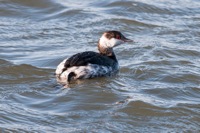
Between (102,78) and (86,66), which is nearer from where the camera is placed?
(86,66)

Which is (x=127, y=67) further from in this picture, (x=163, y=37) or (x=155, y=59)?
(x=163, y=37)

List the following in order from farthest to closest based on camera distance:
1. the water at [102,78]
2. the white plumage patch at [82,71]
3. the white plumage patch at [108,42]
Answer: the white plumage patch at [108,42] < the white plumage patch at [82,71] < the water at [102,78]

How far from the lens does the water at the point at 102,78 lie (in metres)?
8.75

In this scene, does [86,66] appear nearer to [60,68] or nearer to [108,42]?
Result: [60,68]

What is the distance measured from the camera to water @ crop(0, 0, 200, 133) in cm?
875

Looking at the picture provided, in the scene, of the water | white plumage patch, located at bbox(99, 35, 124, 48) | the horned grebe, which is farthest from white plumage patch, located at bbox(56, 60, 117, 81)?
white plumage patch, located at bbox(99, 35, 124, 48)

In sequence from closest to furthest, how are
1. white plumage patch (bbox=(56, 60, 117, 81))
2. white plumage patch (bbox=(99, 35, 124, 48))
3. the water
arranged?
the water < white plumage patch (bbox=(56, 60, 117, 81)) < white plumage patch (bbox=(99, 35, 124, 48))

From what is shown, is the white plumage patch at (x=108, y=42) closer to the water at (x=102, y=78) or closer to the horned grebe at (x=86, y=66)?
the horned grebe at (x=86, y=66)

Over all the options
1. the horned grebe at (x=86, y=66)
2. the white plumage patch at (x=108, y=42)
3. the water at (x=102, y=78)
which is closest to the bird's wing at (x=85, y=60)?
the horned grebe at (x=86, y=66)

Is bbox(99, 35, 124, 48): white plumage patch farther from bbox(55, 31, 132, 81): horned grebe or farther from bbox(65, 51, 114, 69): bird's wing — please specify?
bbox(65, 51, 114, 69): bird's wing

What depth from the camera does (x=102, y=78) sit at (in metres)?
10.9

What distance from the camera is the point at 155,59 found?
39.1 feet

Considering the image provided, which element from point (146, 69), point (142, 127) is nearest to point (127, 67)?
point (146, 69)

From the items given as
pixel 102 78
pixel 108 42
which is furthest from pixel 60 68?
pixel 108 42
